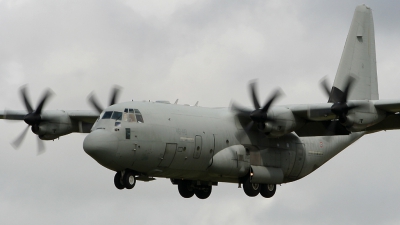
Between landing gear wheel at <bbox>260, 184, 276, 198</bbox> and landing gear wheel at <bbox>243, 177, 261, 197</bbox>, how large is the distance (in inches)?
16.3

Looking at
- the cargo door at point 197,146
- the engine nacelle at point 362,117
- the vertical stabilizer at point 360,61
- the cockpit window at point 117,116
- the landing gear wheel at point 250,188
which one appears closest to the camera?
the cockpit window at point 117,116

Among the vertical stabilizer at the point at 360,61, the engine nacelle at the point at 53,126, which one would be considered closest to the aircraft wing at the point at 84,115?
the engine nacelle at the point at 53,126

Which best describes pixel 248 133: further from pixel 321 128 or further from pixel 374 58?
pixel 374 58

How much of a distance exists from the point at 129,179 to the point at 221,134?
441 centimetres

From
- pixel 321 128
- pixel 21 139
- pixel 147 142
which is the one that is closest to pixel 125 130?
pixel 147 142

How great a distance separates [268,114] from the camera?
97.9 feet

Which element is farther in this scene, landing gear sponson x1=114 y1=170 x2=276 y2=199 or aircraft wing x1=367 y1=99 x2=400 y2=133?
landing gear sponson x1=114 y1=170 x2=276 y2=199

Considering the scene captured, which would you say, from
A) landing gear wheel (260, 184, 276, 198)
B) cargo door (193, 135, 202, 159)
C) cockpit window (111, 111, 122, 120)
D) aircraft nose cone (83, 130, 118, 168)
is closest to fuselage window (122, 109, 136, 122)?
cockpit window (111, 111, 122, 120)

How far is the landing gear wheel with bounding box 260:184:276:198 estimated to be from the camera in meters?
31.5

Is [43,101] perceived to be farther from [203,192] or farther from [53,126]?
[203,192]

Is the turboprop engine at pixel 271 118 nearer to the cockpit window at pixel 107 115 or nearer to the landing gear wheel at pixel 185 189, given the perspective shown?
the landing gear wheel at pixel 185 189

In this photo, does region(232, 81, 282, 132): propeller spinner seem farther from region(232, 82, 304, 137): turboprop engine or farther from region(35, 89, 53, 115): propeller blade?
region(35, 89, 53, 115): propeller blade

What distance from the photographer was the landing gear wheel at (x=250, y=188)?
100 ft

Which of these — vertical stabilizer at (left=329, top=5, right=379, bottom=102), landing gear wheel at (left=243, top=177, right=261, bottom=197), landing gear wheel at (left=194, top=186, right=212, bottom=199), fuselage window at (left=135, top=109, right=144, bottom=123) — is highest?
vertical stabilizer at (left=329, top=5, right=379, bottom=102)
